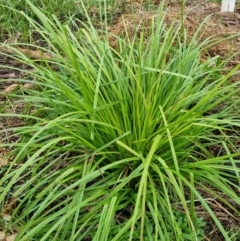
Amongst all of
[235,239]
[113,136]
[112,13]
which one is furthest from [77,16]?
[235,239]

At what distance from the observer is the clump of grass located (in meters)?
1.59

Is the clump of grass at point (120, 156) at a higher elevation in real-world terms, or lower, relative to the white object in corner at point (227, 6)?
lower

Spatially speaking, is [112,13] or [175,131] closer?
[175,131]

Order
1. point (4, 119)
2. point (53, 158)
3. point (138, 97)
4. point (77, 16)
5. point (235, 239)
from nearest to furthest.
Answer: point (235, 239), point (138, 97), point (53, 158), point (4, 119), point (77, 16)

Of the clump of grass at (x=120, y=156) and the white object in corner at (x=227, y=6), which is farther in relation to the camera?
the white object in corner at (x=227, y=6)

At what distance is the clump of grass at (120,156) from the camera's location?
1592mm

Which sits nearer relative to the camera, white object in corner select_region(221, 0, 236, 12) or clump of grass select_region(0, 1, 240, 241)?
clump of grass select_region(0, 1, 240, 241)

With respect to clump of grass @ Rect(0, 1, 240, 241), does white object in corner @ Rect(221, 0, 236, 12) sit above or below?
above

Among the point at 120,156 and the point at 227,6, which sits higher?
the point at 227,6

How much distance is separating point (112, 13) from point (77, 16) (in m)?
0.22

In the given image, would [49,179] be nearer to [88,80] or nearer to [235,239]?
[88,80]

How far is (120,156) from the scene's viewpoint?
183 centimetres

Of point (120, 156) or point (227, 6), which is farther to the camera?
point (227, 6)

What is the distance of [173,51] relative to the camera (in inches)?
91.5
